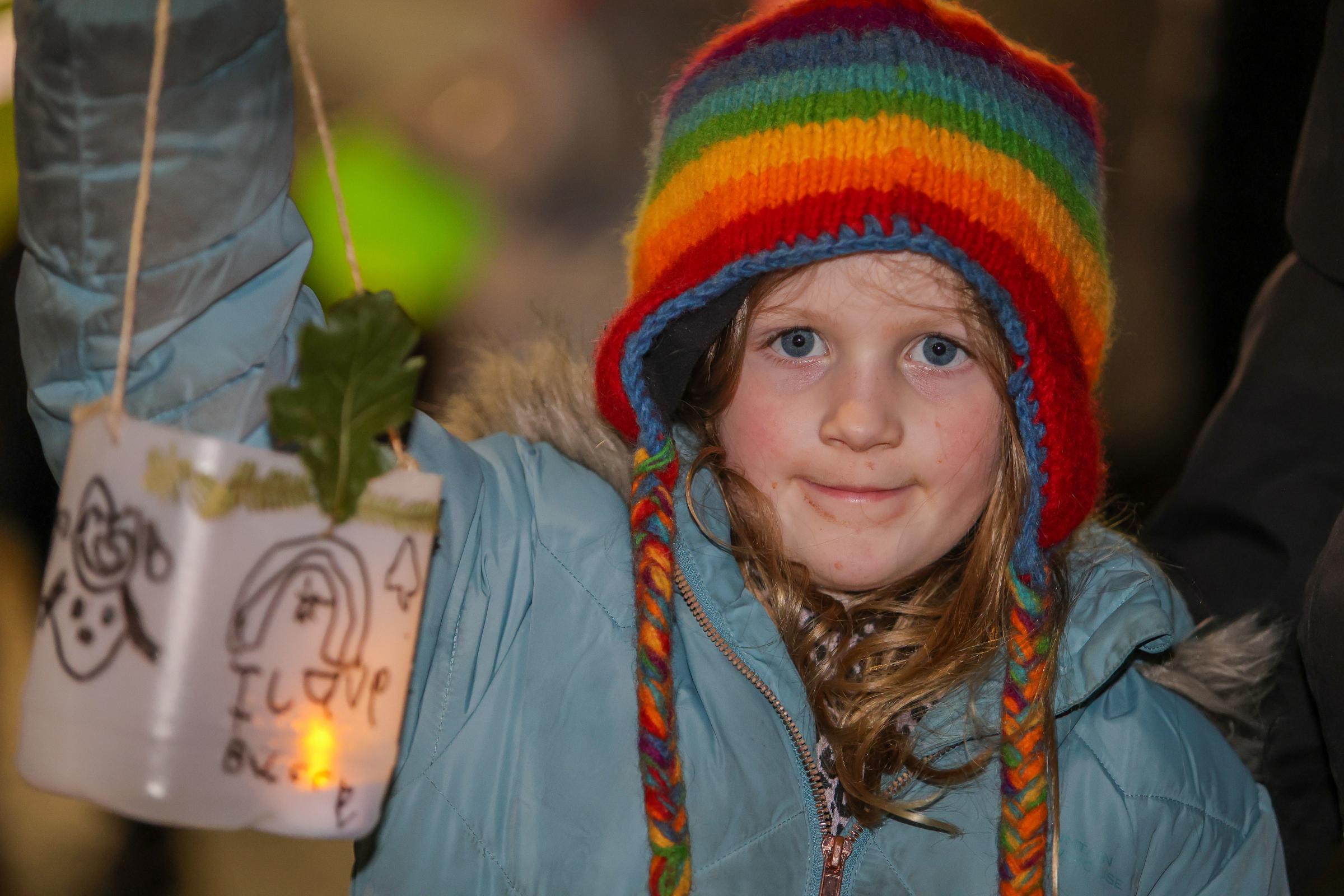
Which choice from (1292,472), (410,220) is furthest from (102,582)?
(410,220)

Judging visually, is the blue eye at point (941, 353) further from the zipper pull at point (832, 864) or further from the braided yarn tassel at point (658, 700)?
the zipper pull at point (832, 864)

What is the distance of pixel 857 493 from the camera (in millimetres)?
1132

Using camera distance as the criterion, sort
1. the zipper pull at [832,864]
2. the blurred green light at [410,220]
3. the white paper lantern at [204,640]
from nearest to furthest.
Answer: the white paper lantern at [204,640] < the zipper pull at [832,864] < the blurred green light at [410,220]

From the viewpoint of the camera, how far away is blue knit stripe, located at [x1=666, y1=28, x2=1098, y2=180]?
1.07 metres

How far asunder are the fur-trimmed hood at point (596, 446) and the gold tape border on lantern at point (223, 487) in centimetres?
61

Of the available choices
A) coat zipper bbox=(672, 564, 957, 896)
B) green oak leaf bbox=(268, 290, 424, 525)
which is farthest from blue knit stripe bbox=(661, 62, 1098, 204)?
green oak leaf bbox=(268, 290, 424, 525)

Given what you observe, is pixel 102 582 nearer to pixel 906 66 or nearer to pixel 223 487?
pixel 223 487

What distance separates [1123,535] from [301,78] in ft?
6.40

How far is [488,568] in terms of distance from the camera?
Result: 107 cm

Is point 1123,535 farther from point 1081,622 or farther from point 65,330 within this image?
point 65,330

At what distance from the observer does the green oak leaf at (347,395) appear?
602 millimetres

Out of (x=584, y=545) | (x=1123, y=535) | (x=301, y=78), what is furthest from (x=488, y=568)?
(x=301, y=78)

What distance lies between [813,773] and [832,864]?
0.30 feet

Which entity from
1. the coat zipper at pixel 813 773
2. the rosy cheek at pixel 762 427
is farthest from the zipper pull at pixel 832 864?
the rosy cheek at pixel 762 427
